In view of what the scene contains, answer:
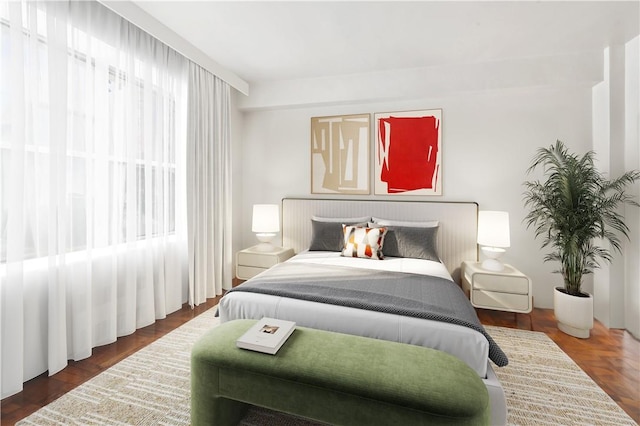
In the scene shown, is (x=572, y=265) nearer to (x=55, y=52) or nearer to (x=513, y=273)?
(x=513, y=273)

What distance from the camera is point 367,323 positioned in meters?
1.78

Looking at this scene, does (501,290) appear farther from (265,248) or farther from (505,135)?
(265,248)

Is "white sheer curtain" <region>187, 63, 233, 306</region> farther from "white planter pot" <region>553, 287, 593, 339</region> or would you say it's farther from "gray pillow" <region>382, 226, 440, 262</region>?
"white planter pot" <region>553, 287, 593, 339</region>

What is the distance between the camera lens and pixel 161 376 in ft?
6.66

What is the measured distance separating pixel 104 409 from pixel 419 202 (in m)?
3.36

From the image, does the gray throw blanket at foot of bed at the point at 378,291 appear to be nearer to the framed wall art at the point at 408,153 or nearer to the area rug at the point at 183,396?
the area rug at the point at 183,396

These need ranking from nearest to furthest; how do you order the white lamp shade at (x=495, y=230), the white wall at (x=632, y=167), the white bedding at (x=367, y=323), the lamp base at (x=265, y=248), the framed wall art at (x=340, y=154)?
the white bedding at (x=367, y=323), the white wall at (x=632, y=167), the white lamp shade at (x=495, y=230), the lamp base at (x=265, y=248), the framed wall art at (x=340, y=154)

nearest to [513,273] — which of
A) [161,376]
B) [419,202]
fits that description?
[419,202]

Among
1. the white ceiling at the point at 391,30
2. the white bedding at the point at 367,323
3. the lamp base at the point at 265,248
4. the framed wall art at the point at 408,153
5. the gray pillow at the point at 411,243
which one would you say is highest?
the white ceiling at the point at 391,30

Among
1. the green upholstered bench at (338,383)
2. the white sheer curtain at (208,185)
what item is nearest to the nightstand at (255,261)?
the white sheer curtain at (208,185)

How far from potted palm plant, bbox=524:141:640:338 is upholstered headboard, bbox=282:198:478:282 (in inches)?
28.5

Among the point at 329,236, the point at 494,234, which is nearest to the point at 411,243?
the point at 494,234

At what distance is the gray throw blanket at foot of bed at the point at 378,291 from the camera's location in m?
1.76

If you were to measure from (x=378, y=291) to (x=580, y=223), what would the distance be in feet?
6.89
